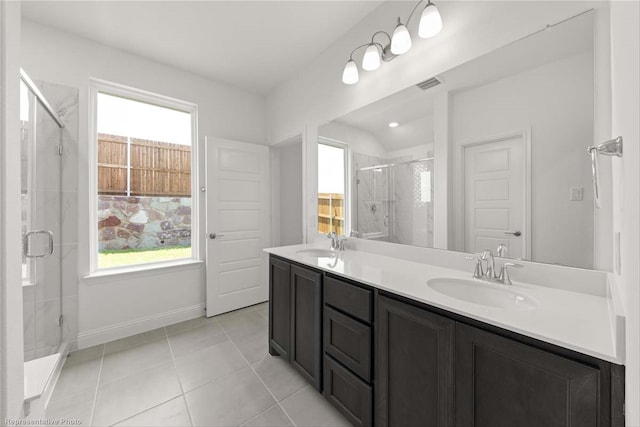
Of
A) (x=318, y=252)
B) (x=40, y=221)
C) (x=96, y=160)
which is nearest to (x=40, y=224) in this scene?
(x=40, y=221)

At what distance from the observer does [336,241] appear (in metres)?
2.20

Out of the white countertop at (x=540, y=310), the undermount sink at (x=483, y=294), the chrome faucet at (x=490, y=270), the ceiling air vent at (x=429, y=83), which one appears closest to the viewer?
the white countertop at (x=540, y=310)

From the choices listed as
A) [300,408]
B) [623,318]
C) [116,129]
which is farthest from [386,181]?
[116,129]

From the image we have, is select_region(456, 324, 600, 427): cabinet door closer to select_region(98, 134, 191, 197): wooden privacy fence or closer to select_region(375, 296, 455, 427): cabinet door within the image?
select_region(375, 296, 455, 427): cabinet door

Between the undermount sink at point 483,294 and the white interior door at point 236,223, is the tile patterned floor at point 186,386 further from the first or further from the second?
the undermount sink at point 483,294

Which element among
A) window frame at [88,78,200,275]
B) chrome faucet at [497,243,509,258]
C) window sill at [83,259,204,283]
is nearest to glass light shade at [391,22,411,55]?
chrome faucet at [497,243,509,258]

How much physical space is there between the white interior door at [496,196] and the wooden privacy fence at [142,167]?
285cm

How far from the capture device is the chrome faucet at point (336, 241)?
214cm

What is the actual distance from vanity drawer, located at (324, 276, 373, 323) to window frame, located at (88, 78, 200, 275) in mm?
2092

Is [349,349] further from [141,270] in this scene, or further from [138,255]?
[138,255]

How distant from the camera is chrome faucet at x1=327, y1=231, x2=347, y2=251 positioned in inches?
84.4

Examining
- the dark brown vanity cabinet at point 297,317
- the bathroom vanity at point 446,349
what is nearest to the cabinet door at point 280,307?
the dark brown vanity cabinet at point 297,317

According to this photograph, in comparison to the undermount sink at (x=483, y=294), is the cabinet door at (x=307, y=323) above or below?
below

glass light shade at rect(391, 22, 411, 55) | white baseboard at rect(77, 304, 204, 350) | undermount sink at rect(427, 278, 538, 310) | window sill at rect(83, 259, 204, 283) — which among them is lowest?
white baseboard at rect(77, 304, 204, 350)
